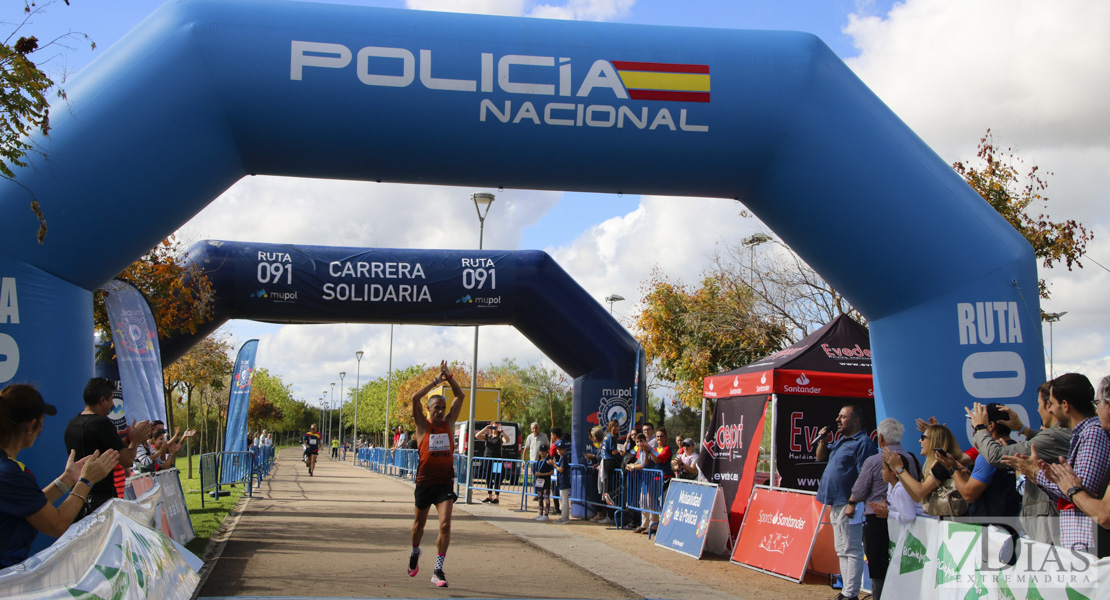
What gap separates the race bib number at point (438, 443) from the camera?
816 cm

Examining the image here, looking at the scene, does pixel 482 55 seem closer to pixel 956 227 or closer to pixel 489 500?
pixel 956 227

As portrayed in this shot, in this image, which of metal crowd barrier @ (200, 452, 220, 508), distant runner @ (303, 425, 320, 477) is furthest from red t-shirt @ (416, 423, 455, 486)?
distant runner @ (303, 425, 320, 477)

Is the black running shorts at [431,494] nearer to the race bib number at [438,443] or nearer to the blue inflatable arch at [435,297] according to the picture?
the race bib number at [438,443]

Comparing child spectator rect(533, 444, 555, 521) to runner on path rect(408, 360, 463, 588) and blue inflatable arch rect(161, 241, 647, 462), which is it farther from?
runner on path rect(408, 360, 463, 588)

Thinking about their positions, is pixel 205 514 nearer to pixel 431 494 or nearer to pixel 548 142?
pixel 431 494

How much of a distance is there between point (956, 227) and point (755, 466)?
5305 mm

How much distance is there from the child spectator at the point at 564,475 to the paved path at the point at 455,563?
22.2 inches

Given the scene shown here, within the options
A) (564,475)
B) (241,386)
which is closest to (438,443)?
(564,475)

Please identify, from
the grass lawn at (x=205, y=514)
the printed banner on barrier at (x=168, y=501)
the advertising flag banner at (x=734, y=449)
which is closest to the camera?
the printed banner on barrier at (x=168, y=501)

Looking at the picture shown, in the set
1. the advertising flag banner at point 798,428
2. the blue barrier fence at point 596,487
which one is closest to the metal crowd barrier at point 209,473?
the blue barrier fence at point 596,487

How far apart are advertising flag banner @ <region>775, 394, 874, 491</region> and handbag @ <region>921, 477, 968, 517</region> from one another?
525 centimetres

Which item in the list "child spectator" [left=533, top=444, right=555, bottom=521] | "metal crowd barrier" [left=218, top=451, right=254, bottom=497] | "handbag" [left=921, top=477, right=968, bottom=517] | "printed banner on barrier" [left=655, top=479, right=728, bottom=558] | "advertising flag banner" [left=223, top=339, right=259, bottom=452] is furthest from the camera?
"metal crowd barrier" [left=218, top=451, right=254, bottom=497]

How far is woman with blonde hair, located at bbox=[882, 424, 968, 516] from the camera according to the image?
5961 millimetres

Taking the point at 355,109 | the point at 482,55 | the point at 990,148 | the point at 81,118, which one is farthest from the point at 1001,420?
the point at 990,148
